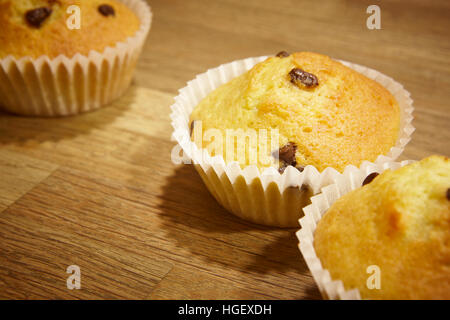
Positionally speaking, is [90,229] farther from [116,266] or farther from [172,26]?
[172,26]

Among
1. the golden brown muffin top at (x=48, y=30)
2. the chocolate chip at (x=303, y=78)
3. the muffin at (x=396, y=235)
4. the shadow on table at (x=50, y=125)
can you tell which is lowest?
the shadow on table at (x=50, y=125)

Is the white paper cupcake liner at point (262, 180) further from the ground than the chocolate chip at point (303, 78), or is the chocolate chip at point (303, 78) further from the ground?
the chocolate chip at point (303, 78)

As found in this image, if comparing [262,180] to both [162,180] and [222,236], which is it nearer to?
[222,236]

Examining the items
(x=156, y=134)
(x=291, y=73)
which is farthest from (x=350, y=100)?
(x=156, y=134)

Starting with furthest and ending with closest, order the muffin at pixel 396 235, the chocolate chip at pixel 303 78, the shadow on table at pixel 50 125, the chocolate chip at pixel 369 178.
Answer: the shadow on table at pixel 50 125, the chocolate chip at pixel 303 78, the chocolate chip at pixel 369 178, the muffin at pixel 396 235

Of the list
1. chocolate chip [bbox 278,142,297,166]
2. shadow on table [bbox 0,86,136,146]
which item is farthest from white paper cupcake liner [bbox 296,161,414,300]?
shadow on table [bbox 0,86,136,146]

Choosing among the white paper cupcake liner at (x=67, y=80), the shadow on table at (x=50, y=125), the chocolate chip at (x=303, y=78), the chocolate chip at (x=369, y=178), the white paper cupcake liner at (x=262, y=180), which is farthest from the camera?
the shadow on table at (x=50, y=125)

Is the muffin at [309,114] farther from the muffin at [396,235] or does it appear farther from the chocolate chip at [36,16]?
the chocolate chip at [36,16]

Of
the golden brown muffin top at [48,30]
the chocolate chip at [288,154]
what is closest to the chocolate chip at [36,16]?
Result: the golden brown muffin top at [48,30]

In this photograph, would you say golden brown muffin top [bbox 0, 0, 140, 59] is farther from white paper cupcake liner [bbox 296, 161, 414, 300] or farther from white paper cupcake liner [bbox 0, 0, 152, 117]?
white paper cupcake liner [bbox 296, 161, 414, 300]
